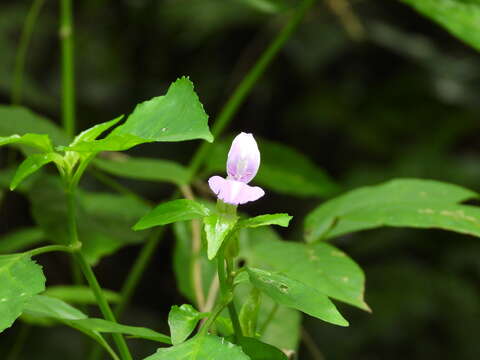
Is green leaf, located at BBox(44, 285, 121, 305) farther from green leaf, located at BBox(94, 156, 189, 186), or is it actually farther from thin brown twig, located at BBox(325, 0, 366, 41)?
thin brown twig, located at BBox(325, 0, 366, 41)

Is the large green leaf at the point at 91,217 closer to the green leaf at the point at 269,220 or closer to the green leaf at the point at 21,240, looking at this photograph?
the green leaf at the point at 21,240

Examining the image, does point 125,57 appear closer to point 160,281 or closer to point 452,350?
point 160,281

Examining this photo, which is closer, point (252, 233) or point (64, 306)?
point (64, 306)

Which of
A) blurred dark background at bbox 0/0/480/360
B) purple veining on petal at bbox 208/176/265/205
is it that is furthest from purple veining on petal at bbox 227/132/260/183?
blurred dark background at bbox 0/0/480/360

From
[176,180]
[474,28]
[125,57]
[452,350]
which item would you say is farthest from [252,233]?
[125,57]

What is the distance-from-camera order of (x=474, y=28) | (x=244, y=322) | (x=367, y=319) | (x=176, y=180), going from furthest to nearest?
(x=367, y=319)
(x=176, y=180)
(x=474, y=28)
(x=244, y=322)
